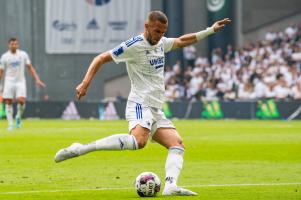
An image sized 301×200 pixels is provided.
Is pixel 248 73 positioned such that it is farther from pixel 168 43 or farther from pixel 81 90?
pixel 81 90

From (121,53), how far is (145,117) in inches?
31.9

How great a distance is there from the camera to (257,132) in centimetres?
2636

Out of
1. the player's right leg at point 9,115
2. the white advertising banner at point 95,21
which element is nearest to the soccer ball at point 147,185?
the player's right leg at point 9,115

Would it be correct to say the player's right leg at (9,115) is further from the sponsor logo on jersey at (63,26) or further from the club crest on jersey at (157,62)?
the club crest on jersey at (157,62)

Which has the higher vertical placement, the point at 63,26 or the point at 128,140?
the point at 63,26

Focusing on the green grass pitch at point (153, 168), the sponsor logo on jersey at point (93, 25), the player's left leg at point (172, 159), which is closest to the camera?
the player's left leg at point (172, 159)

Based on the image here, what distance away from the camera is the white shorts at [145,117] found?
11.4m

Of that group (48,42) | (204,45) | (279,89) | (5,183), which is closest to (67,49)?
(48,42)

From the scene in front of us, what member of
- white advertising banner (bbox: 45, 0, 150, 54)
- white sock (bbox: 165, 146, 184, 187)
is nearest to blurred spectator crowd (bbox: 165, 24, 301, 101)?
white advertising banner (bbox: 45, 0, 150, 54)

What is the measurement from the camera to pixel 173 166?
1138 cm

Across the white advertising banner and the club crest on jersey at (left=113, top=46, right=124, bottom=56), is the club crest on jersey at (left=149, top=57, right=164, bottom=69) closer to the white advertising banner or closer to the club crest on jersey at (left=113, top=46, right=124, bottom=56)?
the club crest on jersey at (left=113, top=46, right=124, bottom=56)

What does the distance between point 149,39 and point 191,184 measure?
2.31m

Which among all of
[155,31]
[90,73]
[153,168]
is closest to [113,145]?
[90,73]

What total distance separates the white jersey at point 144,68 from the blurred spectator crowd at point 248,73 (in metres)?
24.0
